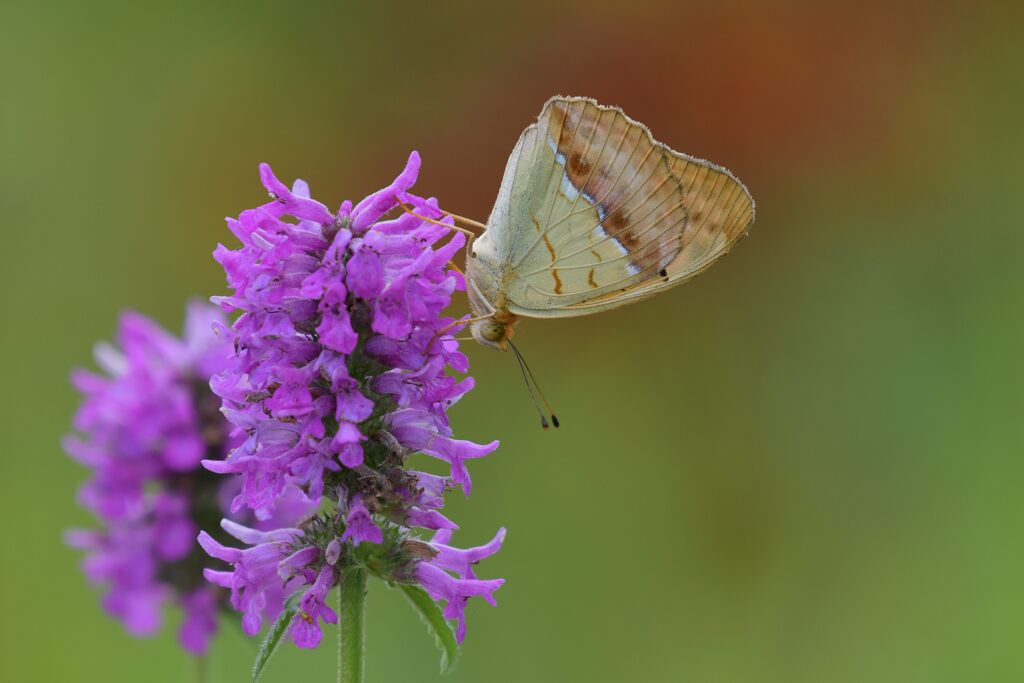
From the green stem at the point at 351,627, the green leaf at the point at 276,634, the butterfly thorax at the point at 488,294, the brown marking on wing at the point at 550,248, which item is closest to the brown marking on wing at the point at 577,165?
the brown marking on wing at the point at 550,248

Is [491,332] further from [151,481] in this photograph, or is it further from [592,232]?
[151,481]

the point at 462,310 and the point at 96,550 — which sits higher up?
the point at 462,310

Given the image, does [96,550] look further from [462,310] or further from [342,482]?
[462,310]

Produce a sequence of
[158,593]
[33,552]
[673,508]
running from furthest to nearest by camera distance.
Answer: [673,508]
[33,552]
[158,593]

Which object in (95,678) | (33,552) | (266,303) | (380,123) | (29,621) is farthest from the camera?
(380,123)

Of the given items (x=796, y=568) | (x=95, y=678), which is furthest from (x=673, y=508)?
(x=95, y=678)

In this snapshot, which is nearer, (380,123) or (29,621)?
(29,621)

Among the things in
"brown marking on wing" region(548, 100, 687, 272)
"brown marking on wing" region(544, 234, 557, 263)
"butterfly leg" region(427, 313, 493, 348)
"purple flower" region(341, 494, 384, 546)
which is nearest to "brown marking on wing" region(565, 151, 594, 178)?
"brown marking on wing" region(548, 100, 687, 272)
